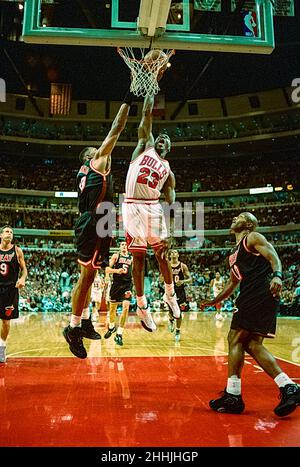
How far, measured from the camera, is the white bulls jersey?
521cm

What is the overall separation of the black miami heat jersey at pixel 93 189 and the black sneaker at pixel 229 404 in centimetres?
240

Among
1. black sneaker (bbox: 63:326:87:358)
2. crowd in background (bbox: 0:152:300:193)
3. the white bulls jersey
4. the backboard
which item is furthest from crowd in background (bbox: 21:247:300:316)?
black sneaker (bbox: 63:326:87:358)

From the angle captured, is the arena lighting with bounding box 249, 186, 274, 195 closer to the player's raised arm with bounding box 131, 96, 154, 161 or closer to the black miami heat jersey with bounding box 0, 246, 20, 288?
the black miami heat jersey with bounding box 0, 246, 20, 288

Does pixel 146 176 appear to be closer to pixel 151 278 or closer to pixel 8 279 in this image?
pixel 8 279

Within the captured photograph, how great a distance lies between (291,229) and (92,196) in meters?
25.2

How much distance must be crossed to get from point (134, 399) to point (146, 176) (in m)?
2.58

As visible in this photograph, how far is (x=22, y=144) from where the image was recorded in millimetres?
30344

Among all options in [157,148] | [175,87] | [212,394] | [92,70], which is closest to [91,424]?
[212,394]

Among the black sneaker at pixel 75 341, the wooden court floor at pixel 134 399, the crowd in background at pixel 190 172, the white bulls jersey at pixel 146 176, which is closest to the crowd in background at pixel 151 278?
the crowd in background at pixel 190 172

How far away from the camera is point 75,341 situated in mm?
4832

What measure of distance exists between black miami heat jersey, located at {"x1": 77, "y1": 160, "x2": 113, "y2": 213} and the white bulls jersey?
450 millimetres

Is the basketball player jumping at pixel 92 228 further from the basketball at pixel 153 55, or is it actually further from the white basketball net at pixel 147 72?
the basketball at pixel 153 55
